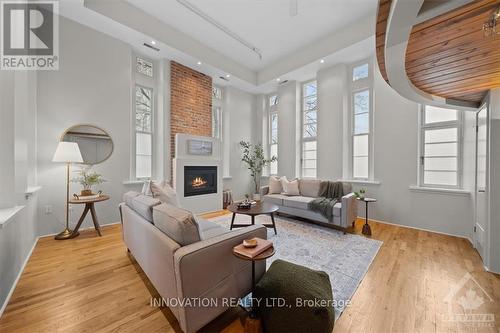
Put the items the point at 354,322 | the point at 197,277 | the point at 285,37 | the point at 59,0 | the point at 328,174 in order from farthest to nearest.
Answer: the point at 328,174 < the point at 285,37 < the point at 59,0 < the point at 354,322 < the point at 197,277

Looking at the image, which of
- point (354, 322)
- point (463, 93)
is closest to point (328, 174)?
point (463, 93)

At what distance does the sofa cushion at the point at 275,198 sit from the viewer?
4320 mm

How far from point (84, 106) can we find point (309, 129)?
200 inches

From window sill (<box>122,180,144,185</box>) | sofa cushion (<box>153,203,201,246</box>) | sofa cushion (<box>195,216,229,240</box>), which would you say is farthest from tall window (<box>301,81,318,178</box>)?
sofa cushion (<box>153,203,201,246</box>)

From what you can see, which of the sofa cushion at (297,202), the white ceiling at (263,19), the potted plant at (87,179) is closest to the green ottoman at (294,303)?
the sofa cushion at (297,202)

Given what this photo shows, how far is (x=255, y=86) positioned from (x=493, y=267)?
5.85 meters

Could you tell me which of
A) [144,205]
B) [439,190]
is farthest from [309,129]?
[144,205]

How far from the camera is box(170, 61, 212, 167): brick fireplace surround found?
183 inches

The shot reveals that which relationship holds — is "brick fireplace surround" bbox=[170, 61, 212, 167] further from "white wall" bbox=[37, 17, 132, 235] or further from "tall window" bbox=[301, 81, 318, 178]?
"tall window" bbox=[301, 81, 318, 178]

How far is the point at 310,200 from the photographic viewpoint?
12.8 feet

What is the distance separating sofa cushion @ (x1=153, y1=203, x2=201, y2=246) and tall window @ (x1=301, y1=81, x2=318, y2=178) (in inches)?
181

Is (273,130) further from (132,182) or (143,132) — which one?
(132,182)

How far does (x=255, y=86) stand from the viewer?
6.08 meters

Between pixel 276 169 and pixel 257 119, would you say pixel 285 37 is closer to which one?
pixel 257 119
